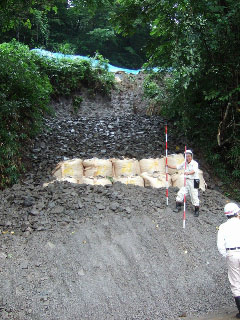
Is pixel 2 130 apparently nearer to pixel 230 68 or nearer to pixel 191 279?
pixel 191 279

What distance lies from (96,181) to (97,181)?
2 cm

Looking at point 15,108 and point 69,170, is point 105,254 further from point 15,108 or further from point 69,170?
point 15,108

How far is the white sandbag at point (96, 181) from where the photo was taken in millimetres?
6303

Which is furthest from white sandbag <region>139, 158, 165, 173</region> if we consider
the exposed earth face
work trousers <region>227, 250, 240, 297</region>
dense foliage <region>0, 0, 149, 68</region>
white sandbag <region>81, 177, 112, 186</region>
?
dense foliage <region>0, 0, 149, 68</region>

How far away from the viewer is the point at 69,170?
6.49 meters

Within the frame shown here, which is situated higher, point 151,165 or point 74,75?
point 74,75

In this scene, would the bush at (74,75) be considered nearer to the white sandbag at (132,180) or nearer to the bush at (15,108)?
the bush at (15,108)

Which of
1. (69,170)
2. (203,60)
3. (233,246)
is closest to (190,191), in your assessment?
(233,246)

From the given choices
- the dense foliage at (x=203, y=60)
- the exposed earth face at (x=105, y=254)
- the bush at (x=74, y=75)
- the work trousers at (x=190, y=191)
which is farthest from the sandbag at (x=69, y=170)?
the bush at (x=74, y=75)

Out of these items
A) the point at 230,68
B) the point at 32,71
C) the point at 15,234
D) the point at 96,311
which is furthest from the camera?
the point at 32,71

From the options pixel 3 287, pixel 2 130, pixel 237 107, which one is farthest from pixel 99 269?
pixel 237 107

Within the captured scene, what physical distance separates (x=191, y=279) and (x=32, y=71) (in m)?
6.39

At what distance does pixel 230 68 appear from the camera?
7555 millimetres

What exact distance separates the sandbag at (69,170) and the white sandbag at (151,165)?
1.41 meters
